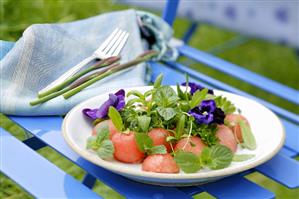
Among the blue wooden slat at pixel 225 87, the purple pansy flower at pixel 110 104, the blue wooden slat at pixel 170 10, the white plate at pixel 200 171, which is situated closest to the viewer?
the white plate at pixel 200 171

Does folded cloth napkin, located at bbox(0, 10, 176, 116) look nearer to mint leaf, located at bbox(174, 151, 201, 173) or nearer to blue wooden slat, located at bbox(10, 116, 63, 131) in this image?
blue wooden slat, located at bbox(10, 116, 63, 131)

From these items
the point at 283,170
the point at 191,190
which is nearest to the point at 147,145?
the point at 191,190

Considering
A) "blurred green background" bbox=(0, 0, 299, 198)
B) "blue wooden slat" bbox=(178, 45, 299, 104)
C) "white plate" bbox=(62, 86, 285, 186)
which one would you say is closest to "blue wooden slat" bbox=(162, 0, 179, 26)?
"blue wooden slat" bbox=(178, 45, 299, 104)

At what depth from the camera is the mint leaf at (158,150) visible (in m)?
0.97

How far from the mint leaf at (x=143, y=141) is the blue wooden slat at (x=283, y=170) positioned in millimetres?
213

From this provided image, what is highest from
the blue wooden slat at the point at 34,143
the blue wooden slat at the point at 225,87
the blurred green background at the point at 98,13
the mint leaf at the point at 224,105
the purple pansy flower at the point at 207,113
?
the purple pansy flower at the point at 207,113

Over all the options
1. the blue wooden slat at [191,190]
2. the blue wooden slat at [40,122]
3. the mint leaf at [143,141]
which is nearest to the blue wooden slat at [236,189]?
the blue wooden slat at [191,190]

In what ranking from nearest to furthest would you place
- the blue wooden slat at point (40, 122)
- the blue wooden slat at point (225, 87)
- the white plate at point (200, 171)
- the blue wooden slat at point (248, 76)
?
the white plate at point (200, 171) < the blue wooden slat at point (40, 122) < the blue wooden slat at point (225, 87) < the blue wooden slat at point (248, 76)

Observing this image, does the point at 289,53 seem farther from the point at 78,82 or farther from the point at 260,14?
the point at 78,82

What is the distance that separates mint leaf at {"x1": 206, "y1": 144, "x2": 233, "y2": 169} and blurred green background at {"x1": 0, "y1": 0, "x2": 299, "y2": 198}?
0.56ft

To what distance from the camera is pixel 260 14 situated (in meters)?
2.05

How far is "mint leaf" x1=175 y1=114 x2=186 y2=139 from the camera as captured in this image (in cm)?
99

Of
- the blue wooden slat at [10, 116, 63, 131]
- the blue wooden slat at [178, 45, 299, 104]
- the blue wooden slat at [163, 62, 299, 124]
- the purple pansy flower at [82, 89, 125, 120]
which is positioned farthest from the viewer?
the blue wooden slat at [178, 45, 299, 104]

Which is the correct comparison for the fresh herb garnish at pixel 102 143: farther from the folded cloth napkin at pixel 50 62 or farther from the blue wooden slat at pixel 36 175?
the folded cloth napkin at pixel 50 62
